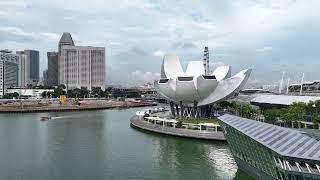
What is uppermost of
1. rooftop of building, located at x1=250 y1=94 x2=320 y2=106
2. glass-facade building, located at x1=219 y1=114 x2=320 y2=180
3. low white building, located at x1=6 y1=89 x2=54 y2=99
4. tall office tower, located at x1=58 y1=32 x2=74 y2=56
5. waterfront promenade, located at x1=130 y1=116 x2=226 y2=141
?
tall office tower, located at x1=58 y1=32 x2=74 y2=56

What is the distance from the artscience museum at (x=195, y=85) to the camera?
44500mm

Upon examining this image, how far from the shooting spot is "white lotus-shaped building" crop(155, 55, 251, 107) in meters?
44.4

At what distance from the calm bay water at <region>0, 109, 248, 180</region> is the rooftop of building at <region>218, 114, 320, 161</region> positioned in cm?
370

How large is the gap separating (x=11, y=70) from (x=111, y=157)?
14632 cm

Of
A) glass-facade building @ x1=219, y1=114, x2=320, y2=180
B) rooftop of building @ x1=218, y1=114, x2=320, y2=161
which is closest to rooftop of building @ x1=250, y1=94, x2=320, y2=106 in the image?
glass-facade building @ x1=219, y1=114, x2=320, y2=180

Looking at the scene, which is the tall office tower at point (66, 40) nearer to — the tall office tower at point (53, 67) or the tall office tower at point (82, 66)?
the tall office tower at point (82, 66)

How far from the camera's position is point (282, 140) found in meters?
17.9

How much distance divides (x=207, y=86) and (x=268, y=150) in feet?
90.7

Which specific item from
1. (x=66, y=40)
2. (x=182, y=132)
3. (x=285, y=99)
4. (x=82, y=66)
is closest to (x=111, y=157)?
(x=182, y=132)

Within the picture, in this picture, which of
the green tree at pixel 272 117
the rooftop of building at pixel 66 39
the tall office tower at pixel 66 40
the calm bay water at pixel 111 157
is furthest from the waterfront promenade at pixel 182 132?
the rooftop of building at pixel 66 39

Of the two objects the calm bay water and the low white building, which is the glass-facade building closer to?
the calm bay water

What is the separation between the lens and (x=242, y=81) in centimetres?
4416

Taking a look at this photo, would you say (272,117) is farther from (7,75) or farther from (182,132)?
(7,75)

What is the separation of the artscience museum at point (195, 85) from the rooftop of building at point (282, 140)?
22829mm
